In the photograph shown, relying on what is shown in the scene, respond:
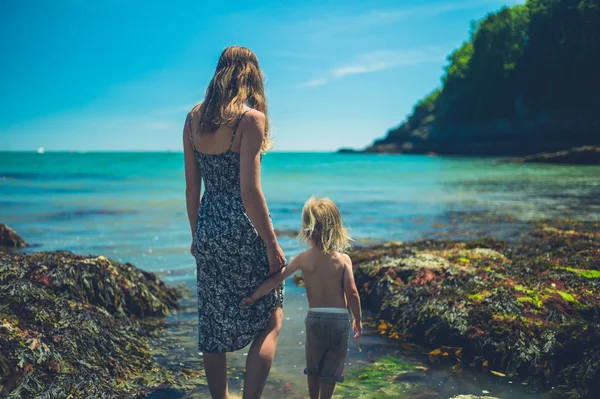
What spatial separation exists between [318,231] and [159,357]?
2.49m

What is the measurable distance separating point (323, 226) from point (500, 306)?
8.42ft

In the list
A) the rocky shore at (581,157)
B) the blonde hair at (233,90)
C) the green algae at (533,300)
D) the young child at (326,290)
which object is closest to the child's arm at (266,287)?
the young child at (326,290)

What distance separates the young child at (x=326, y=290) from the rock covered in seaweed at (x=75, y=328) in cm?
159

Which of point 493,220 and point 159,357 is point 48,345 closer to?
point 159,357

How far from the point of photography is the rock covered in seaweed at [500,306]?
453cm

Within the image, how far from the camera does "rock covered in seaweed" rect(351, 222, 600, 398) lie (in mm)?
4531

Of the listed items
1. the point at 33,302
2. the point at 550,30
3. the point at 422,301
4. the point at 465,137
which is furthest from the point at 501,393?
the point at 465,137

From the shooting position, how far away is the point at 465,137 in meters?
89.2

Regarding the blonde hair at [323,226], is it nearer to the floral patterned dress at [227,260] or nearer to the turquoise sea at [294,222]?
the floral patterned dress at [227,260]

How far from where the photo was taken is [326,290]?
3.71 m

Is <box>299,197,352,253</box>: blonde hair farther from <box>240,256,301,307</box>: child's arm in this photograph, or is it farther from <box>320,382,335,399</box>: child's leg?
<box>320,382,335,399</box>: child's leg

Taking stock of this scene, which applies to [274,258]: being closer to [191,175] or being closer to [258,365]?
[258,365]

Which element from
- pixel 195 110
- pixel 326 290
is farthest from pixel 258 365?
pixel 195 110

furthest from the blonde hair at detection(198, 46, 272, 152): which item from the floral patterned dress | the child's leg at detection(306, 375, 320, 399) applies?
the child's leg at detection(306, 375, 320, 399)
